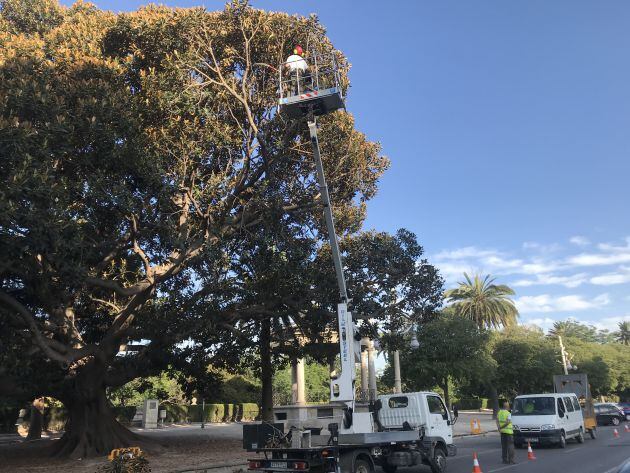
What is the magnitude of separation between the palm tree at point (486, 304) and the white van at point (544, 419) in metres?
34.3

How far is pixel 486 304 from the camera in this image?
180 ft

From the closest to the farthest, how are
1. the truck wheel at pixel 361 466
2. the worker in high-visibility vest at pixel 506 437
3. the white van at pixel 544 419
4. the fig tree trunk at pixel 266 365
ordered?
the truck wheel at pixel 361 466, the worker in high-visibility vest at pixel 506 437, the white van at pixel 544 419, the fig tree trunk at pixel 266 365

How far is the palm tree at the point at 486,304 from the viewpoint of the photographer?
179ft

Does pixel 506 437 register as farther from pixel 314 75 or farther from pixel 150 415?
pixel 150 415

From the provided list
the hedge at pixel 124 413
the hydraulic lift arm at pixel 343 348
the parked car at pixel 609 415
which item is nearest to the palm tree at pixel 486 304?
the parked car at pixel 609 415

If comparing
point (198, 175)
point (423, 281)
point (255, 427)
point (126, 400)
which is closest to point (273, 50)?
point (198, 175)

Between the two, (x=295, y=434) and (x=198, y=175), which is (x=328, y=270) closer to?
(x=198, y=175)

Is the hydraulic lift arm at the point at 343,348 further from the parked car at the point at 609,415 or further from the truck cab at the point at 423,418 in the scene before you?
the parked car at the point at 609,415

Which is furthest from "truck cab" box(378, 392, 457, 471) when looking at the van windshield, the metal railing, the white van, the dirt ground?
the metal railing

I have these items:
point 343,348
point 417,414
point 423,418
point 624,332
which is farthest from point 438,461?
point 624,332

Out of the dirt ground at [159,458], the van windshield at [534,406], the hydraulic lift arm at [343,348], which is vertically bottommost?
the dirt ground at [159,458]

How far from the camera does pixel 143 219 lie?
51.6 feet

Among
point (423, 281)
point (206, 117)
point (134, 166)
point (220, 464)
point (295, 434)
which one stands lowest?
point (220, 464)

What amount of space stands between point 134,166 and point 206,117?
8.61 ft
